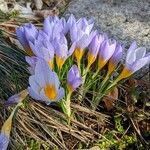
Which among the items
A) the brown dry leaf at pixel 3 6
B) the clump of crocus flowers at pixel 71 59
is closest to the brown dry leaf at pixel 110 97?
the clump of crocus flowers at pixel 71 59

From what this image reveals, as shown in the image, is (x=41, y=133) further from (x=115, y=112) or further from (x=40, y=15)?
(x=40, y=15)

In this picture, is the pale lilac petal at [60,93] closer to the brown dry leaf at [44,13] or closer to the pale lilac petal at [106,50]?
the pale lilac petal at [106,50]

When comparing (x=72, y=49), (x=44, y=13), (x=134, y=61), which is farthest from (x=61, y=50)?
(x=44, y=13)

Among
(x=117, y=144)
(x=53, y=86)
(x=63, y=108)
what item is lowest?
(x=117, y=144)

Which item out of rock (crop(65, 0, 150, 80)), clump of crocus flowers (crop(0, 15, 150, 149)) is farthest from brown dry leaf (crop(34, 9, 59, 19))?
clump of crocus flowers (crop(0, 15, 150, 149))

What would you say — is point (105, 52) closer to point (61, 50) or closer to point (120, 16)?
point (61, 50)

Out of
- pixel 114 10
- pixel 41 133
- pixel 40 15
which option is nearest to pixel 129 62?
pixel 41 133

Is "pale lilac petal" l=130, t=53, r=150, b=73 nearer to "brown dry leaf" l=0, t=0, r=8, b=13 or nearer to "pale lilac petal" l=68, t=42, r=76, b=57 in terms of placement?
"pale lilac petal" l=68, t=42, r=76, b=57
